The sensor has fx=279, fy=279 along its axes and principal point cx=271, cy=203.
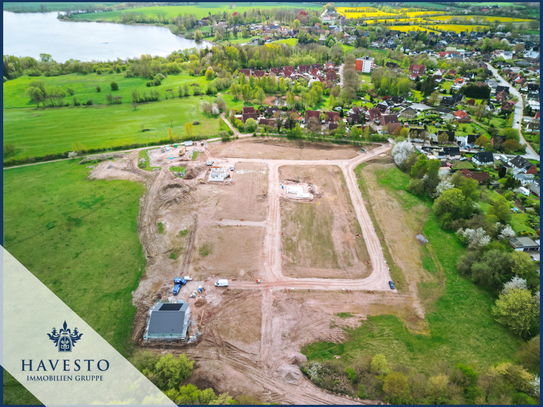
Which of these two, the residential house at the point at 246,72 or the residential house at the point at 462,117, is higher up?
the residential house at the point at 246,72

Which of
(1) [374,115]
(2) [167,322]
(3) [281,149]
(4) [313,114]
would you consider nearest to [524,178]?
(1) [374,115]

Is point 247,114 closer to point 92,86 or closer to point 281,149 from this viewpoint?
point 281,149

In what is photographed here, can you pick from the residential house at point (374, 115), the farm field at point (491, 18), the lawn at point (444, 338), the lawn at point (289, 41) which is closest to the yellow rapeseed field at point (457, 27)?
the farm field at point (491, 18)

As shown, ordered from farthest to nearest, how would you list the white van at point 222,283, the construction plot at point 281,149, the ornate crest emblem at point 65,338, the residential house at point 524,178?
the construction plot at point 281,149, the residential house at point 524,178, the white van at point 222,283, the ornate crest emblem at point 65,338

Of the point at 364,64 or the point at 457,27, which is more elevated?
the point at 457,27

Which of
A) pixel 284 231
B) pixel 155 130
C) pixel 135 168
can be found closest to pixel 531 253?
pixel 284 231

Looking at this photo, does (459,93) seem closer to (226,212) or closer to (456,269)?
(456,269)
